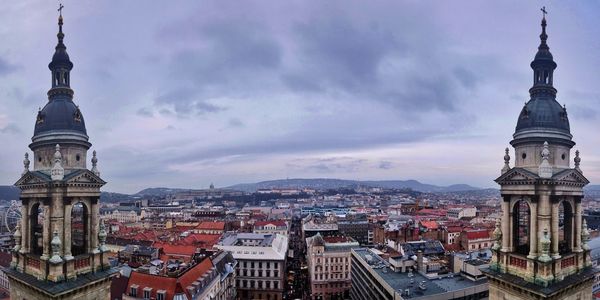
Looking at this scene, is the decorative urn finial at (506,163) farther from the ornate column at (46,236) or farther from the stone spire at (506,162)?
the ornate column at (46,236)

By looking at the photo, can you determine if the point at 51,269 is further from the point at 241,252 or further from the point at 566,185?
the point at 241,252

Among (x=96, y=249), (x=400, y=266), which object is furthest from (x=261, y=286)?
(x=96, y=249)

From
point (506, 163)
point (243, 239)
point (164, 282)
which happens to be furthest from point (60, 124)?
point (243, 239)

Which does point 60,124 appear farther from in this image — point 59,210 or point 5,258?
point 5,258

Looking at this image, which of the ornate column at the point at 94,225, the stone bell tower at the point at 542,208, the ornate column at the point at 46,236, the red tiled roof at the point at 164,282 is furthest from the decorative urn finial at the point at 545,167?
the red tiled roof at the point at 164,282

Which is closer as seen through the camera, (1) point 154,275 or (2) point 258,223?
(1) point 154,275

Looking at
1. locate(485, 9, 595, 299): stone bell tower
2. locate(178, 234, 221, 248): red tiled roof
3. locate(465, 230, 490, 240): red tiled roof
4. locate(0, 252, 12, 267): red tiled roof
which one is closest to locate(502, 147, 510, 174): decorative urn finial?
locate(485, 9, 595, 299): stone bell tower
